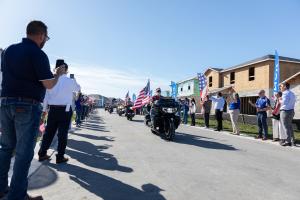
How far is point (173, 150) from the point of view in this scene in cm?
893

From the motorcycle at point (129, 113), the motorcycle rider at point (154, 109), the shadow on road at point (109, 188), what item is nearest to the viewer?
the shadow on road at point (109, 188)

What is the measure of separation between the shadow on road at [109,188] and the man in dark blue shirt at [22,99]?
0.99 m

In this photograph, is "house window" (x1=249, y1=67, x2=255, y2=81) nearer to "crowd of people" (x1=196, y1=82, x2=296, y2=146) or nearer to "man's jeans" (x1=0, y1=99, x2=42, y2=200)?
"crowd of people" (x1=196, y1=82, x2=296, y2=146)

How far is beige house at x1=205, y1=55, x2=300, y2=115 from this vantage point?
35156 mm

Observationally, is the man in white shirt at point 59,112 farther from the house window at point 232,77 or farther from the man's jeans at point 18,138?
the house window at point 232,77

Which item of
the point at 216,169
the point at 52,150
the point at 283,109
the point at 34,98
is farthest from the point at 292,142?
the point at 34,98

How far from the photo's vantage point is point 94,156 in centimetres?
759

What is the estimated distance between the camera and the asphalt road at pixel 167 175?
4.63 m

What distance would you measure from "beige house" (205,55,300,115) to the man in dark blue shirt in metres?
33.8

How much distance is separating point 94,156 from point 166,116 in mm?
4699

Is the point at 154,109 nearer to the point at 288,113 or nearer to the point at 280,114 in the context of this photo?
the point at 280,114

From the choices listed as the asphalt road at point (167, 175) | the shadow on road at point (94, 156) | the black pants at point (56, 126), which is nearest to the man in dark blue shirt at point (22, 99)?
the asphalt road at point (167, 175)

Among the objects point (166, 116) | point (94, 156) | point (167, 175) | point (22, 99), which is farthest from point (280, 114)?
point (22, 99)

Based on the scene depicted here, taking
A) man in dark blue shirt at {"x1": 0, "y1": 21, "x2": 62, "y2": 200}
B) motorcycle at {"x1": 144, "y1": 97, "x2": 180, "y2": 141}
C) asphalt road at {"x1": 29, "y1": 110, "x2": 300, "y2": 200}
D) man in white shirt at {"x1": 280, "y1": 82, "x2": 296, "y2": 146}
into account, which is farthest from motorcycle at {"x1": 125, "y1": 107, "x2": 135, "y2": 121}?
man in dark blue shirt at {"x1": 0, "y1": 21, "x2": 62, "y2": 200}
